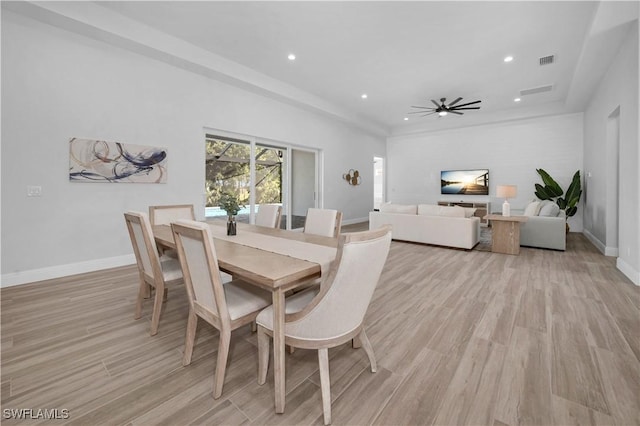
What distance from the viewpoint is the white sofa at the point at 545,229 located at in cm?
489

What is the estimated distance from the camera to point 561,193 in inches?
260

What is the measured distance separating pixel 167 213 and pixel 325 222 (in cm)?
183

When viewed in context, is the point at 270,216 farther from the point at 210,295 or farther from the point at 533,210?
the point at 533,210

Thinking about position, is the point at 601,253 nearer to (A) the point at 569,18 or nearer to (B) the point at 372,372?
(A) the point at 569,18

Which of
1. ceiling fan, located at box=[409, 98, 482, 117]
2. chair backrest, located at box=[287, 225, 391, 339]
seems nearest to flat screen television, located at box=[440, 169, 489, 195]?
ceiling fan, located at box=[409, 98, 482, 117]

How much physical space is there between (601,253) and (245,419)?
606 cm

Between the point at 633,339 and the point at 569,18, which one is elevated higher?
the point at 569,18

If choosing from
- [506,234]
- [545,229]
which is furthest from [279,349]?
[545,229]

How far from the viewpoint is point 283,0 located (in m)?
3.16

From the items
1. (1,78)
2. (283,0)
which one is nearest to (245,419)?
(283,0)

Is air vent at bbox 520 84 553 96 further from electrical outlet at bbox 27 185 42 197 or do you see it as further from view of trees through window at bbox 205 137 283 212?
electrical outlet at bbox 27 185 42 197

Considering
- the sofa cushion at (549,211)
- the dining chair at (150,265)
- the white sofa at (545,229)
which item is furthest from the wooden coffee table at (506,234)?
the dining chair at (150,265)

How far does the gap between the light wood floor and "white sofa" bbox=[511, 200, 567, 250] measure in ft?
7.15

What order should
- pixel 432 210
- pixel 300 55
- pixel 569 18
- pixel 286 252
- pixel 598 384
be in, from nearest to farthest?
pixel 598 384 → pixel 286 252 → pixel 569 18 → pixel 300 55 → pixel 432 210
